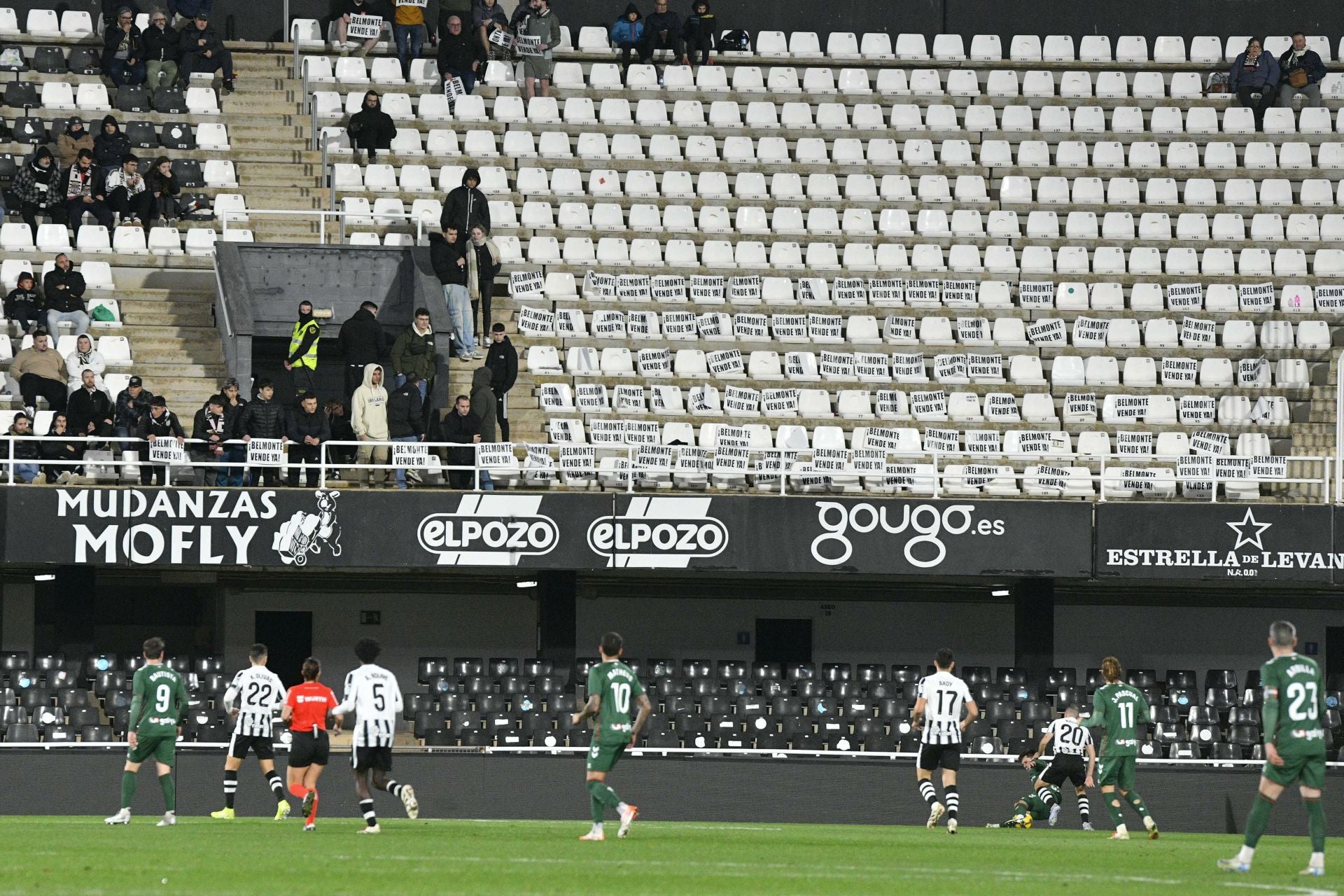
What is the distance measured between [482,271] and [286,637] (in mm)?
5501

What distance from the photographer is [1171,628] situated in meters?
26.3

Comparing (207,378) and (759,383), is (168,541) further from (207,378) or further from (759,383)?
(759,383)

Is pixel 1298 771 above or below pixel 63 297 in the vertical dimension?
below

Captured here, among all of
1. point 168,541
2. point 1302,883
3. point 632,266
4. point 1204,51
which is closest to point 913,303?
point 632,266

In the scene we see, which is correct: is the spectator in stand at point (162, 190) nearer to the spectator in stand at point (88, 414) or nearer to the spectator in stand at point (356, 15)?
the spectator in stand at point (88, 414)

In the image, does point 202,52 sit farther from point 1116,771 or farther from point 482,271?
point 1116,771

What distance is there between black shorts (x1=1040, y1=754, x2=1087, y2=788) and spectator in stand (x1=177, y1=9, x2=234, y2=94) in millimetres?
17164

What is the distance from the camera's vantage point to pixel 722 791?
21766mm

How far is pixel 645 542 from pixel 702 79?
11.0 m

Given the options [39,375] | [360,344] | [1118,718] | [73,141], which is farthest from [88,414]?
[1118,718]

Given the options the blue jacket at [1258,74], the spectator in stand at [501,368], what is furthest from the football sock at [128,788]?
the blue jacket at [1258,74]

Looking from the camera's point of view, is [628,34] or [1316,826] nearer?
[1316,826]

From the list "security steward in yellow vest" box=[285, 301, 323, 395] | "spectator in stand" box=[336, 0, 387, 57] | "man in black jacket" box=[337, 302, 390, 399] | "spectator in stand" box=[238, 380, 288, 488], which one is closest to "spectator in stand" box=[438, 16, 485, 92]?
"spectator in stand" box=[336, 0, 387, 57]

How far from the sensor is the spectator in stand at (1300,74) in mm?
31266
